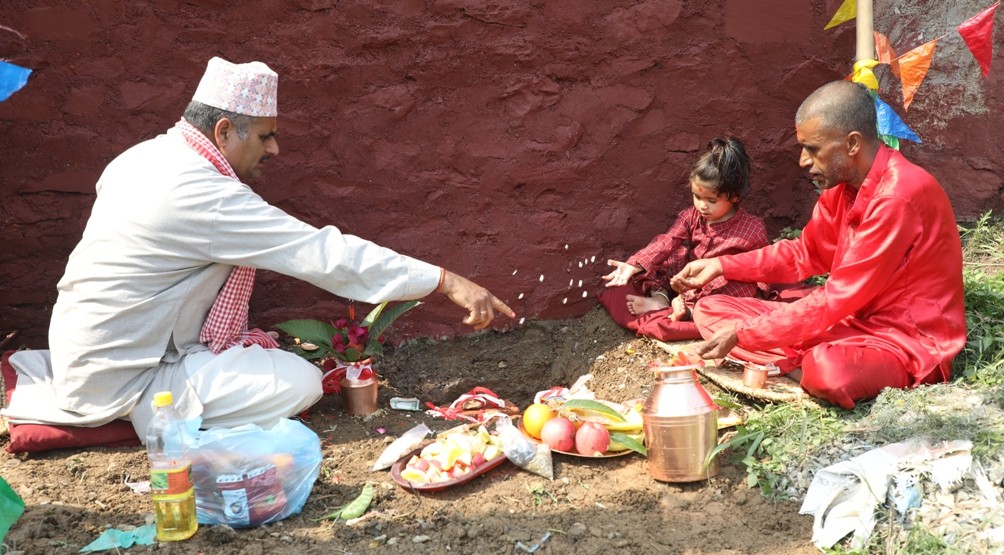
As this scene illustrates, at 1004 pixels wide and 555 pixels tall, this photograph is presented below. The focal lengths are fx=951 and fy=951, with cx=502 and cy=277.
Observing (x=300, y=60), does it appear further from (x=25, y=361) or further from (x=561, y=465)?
(x=561, y=465)

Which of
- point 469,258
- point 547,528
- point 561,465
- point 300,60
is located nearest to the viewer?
point 547,528

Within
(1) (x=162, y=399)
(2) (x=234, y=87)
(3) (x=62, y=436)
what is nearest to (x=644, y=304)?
(2) (x=234, y=87)

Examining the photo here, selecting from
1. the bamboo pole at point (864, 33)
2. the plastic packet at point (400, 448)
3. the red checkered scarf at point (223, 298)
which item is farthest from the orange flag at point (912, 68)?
the red checkered scarf at point (223, 298)

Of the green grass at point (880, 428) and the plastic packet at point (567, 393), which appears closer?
the green grass at point (880, 428)

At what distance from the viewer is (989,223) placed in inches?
225

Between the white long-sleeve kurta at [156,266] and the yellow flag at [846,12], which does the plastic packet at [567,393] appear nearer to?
the white long-sleeve kurta at [156,266]

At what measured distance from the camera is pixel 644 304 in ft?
16.8

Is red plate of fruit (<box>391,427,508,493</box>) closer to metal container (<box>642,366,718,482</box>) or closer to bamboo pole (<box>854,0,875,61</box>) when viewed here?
metal container (<box>642,366,718,482</box>)

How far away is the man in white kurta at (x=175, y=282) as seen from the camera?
3754 millimetres

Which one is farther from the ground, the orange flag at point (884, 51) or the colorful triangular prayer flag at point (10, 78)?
the colorful triangular prayer flag at point (10, 78)

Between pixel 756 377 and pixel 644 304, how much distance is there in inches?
38.7

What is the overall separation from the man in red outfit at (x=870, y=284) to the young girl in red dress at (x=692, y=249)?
85 cm

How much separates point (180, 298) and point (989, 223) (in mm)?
4648

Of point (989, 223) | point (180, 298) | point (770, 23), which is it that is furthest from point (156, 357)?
point (989, 223)
